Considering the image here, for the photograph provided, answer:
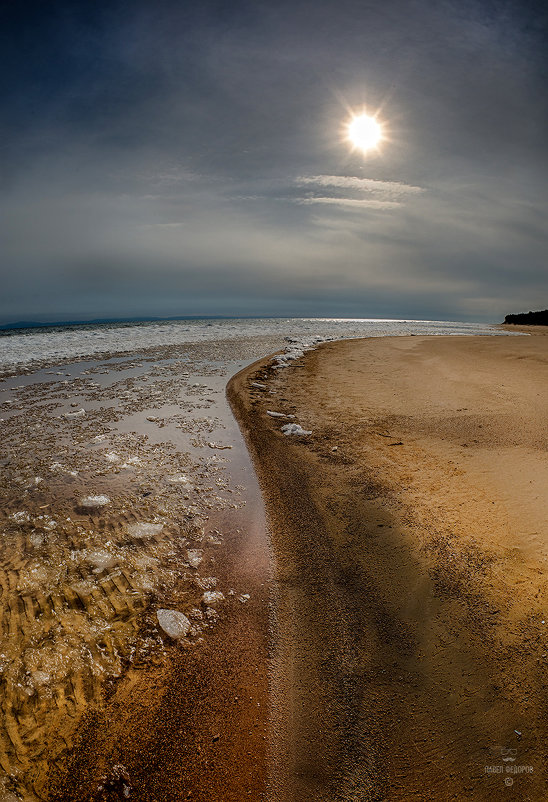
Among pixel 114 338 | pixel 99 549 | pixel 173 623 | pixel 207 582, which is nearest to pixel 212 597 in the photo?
pixel 207 582

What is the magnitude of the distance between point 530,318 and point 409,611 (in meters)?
56.4

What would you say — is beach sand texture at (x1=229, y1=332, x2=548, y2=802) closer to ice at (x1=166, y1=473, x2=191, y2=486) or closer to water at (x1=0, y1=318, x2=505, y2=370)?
ice at (x1=166, y1=473, x2=191, y2=486)

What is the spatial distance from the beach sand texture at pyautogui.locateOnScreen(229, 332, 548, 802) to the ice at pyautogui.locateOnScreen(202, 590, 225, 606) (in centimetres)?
43

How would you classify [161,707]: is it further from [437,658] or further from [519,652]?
[519,652]

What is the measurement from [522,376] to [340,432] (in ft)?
20.7

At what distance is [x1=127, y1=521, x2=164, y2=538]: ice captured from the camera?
3.27m

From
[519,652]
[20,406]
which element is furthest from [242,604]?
[20,406]

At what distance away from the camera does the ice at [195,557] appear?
9.70 feet

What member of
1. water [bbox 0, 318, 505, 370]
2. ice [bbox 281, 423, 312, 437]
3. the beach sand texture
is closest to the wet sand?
the beach sand texture

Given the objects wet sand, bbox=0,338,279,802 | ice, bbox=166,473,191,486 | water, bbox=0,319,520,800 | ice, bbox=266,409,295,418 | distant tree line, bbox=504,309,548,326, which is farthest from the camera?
distant tree line, bbox=504,309,548,326

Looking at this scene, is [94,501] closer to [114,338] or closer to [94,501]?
[94,501]

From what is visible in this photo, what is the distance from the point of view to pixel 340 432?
18.9 feet

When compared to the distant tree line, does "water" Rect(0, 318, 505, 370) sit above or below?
below

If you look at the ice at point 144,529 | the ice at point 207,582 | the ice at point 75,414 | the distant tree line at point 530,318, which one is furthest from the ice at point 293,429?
the distant tree line at point 530,318
